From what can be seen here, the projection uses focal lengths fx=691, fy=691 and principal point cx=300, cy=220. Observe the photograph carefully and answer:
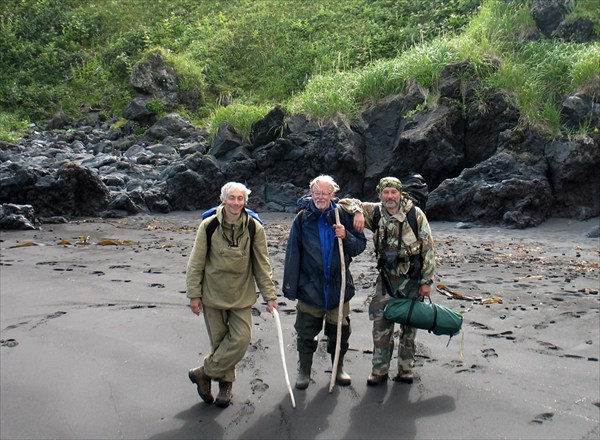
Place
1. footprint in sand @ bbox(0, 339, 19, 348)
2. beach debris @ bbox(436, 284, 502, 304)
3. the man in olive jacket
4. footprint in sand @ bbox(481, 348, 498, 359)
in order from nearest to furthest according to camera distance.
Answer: the man in olive jacket → footprint in sand @ bbox(481, 348, 498, 359) → footprint in sand @ bbox(0, 339, 19, 348) → beach debris @ bbox(436, 284, 502, 304)

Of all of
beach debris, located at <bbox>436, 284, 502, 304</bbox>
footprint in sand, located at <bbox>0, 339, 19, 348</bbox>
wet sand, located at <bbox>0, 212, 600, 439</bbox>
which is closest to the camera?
wet sand, located at <bbox>0, 212, 600, 439</bbox>

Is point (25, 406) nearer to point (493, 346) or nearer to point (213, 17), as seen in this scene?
point (493, 346)

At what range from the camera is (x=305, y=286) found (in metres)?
4.98

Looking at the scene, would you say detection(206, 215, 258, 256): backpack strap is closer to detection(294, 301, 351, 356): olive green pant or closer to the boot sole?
detection(294, 301, 351, 356): olive green pant

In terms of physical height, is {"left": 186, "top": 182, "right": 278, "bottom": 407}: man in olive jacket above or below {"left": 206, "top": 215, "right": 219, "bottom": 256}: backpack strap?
below

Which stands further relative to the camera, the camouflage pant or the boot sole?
the camouflage pant

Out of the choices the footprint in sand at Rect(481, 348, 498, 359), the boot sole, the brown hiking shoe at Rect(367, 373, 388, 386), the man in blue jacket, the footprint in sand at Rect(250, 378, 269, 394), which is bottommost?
the boot sole

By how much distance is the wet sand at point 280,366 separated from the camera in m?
4.59

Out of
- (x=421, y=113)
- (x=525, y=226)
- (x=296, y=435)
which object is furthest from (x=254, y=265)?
(x=421, y=113)

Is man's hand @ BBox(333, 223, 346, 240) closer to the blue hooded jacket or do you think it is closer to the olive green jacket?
the blue hooded jacket

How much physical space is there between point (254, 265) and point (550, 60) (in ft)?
38.1

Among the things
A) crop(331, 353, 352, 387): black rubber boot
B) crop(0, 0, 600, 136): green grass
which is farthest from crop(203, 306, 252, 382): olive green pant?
crop(0, 0, 600, 136): green grass

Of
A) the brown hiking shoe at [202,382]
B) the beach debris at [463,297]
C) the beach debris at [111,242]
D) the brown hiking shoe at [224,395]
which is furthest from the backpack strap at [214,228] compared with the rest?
the beach debris at [111,242]

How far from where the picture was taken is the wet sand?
15.0 feet
